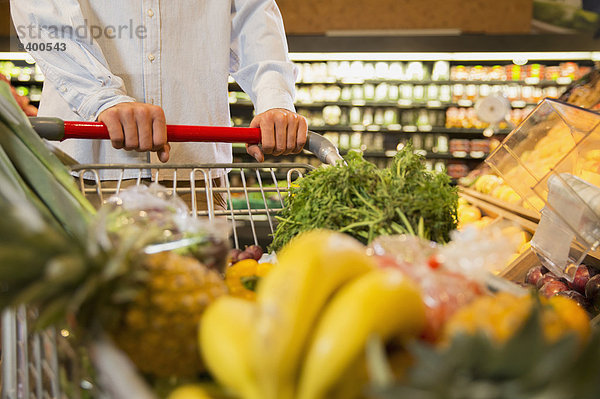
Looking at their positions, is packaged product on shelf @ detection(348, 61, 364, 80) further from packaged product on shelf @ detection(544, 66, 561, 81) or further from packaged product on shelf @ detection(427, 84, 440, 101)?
packaged product on shelf @ detection(544, 66, 561, 81)

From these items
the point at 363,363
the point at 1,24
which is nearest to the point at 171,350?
the point at 363,363

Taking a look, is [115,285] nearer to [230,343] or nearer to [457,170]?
[230,343]

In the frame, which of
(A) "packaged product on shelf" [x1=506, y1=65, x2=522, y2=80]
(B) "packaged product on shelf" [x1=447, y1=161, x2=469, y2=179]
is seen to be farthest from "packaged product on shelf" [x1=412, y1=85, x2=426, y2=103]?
(A) "packaged product on shelf" [x1=506, y1=65, x2=522, y2=80]

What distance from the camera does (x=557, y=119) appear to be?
7.42ft

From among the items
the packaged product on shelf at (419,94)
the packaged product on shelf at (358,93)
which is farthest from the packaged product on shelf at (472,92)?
the packaged product on shelf at (358,93)

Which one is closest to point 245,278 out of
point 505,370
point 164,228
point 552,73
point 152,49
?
point 164,228

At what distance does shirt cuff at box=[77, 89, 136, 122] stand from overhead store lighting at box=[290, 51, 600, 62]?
585 cm

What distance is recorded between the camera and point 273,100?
175cm

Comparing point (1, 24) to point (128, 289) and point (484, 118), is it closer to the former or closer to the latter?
point (484, 118)

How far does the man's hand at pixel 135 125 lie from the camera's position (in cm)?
133

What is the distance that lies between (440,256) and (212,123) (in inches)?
57.2

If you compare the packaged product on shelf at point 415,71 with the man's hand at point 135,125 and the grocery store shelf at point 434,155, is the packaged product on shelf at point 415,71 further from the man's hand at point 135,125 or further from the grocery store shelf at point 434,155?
the man's hand at point 135,125

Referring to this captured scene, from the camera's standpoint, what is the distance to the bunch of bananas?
52cm

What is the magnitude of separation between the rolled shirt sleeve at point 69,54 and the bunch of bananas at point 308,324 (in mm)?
1089
